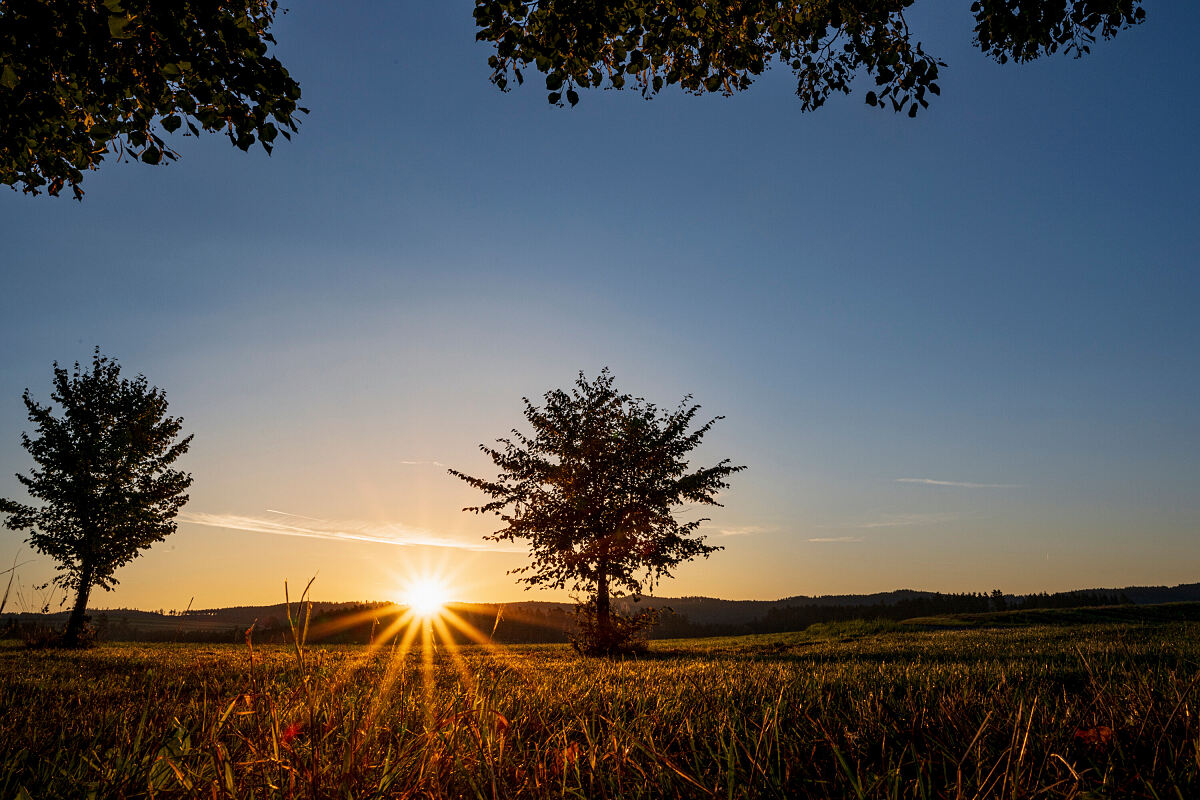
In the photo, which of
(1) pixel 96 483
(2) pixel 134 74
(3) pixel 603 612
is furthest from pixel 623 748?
(1) pixel 96 483

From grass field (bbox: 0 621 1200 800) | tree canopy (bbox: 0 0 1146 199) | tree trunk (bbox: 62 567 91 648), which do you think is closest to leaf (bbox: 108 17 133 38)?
tree canopy (bbox: 0 0 1146 199)

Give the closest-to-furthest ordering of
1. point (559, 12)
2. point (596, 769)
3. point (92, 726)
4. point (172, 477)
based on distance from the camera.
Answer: point (596, 769), point (92, 726), point (559, 12), point (172, 477)

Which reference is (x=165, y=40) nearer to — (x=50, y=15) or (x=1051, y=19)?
(x=50, y=15)

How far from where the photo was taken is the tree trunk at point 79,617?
74.1 feet

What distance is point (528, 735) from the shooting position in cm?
295

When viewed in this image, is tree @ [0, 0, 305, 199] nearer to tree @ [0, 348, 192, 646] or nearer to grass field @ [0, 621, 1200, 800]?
grass field @ [0, 621, 1200, 800]

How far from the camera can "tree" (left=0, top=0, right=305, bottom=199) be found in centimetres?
623

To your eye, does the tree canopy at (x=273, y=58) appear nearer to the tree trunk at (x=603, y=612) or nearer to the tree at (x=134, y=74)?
the tree at (x=134, y=74)

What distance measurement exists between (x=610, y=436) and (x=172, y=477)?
19258 mm

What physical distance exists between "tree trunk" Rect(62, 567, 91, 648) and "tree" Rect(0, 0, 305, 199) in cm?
2182

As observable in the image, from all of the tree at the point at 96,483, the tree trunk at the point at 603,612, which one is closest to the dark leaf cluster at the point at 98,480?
the tree at the point at 96,483

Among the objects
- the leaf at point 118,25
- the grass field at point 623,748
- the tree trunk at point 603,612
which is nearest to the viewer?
the grass field at point 623,748

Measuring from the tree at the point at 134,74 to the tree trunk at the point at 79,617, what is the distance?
2182 cm

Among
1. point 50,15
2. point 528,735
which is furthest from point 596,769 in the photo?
point 50,15
